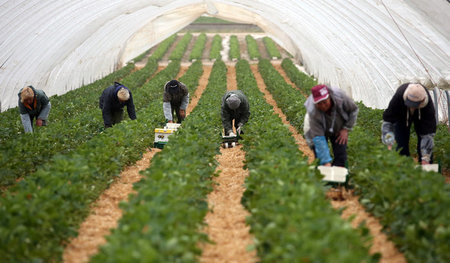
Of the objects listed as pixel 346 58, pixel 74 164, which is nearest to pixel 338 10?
pixel 346 58

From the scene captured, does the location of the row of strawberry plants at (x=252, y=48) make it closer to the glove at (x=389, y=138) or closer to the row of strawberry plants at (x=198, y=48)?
the row of strawberry plants at (x=198, y=48)

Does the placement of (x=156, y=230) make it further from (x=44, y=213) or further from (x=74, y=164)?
(x=74, y=164)

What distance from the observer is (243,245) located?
4.98m

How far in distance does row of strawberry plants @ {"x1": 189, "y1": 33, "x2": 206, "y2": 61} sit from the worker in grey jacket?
27.8 meters

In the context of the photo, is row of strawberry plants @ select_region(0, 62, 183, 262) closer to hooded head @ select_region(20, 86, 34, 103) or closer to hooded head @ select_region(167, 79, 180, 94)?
hooded head @ select_region(20, 86, 34, 103)

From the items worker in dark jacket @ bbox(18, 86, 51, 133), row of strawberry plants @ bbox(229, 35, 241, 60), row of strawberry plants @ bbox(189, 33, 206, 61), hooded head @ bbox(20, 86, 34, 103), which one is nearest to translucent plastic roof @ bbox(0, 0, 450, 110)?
worker in dark jacket @ bbox(18, 86, 51, 133)

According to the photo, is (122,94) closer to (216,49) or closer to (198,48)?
(216,49)

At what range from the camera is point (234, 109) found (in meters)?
9.52

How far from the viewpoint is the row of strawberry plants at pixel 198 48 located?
3339cm

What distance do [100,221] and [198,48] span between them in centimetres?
3170

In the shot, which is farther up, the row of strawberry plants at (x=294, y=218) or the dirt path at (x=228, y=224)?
the row of strawberry plants at (x=294, y=218)

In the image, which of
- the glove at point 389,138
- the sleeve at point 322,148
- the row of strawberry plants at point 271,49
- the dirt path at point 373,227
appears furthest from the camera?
the row of strawberry plants at point 271,49

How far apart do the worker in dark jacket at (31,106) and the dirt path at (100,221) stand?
200 cm

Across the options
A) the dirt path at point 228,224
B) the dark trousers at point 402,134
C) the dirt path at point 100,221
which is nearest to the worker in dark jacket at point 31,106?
the dirt path at point 100,221
